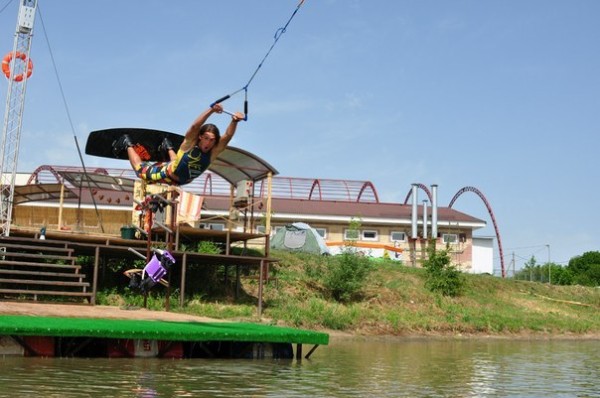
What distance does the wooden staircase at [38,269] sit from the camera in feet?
69.7

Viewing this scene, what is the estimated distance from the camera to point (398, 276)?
3319 cm

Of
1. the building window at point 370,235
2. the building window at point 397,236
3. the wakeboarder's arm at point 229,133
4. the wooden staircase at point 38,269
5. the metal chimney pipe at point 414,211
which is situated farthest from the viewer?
the building window at point 397,236

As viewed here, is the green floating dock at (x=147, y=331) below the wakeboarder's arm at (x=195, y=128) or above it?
below

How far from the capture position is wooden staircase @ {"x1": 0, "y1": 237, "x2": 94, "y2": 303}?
21234 millimetres

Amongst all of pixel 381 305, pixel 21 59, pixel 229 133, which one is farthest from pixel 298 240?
pixel 229 133

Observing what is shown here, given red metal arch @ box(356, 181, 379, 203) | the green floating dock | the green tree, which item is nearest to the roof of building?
red metal arch @ box(356, 181, 379, 203)

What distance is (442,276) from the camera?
32250 mm

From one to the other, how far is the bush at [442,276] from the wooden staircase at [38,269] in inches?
591

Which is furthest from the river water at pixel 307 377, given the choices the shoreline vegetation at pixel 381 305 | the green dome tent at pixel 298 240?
the green dome tent at pixel 298 240

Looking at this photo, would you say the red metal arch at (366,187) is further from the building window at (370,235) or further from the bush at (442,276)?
the bush at (442,276)

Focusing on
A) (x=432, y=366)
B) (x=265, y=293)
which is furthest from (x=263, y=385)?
(x=265, y=293)

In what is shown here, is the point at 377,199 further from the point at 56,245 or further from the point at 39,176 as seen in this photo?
the point at 56,245

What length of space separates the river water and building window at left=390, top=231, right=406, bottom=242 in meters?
26.9

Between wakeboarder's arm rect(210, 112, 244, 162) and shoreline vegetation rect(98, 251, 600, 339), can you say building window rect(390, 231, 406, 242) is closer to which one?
shoreline vegetation rect(98, 251, 600, 339)
